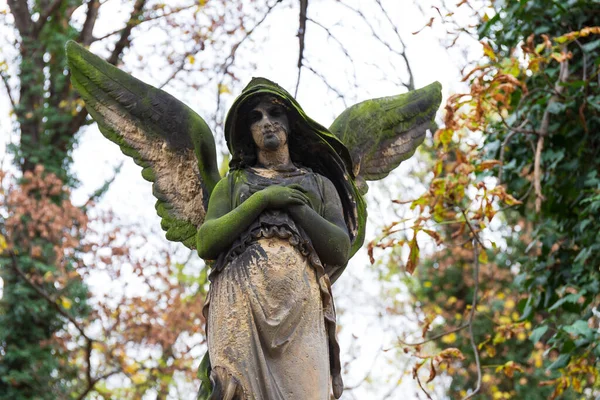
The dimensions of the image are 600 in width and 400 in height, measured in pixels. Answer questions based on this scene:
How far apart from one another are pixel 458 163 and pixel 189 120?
2.58 meters

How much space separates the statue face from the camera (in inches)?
184

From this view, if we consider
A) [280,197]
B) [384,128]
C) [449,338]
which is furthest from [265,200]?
[449,338]

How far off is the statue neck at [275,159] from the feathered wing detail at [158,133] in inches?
22.1

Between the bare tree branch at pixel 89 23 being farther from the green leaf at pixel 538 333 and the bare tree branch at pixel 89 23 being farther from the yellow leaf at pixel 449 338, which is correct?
the green leaf at pixel 538 333

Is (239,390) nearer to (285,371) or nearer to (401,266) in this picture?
(285,371)

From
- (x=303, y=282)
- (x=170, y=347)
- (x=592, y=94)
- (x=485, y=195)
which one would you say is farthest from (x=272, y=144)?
(x=170, y=347)

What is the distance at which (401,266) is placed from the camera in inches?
609

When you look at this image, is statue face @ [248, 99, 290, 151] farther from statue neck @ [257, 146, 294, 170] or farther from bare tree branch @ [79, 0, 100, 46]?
bare tree branch @ [79, 0, 100, 46]

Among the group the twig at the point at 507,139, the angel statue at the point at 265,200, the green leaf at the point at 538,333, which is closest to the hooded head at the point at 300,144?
the angel statue at the point at 265,200

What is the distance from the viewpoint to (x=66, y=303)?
1130 centimetres

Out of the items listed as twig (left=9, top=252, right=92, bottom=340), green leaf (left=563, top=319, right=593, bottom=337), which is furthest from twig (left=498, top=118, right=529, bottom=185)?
twig (left=9, top=252, right=92, bottom=340)

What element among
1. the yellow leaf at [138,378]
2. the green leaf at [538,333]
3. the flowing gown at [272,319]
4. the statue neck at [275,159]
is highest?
the yellow leaf at [138,378]

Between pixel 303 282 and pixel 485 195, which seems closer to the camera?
pixel 303 282

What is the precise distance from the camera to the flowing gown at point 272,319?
13.3ft
